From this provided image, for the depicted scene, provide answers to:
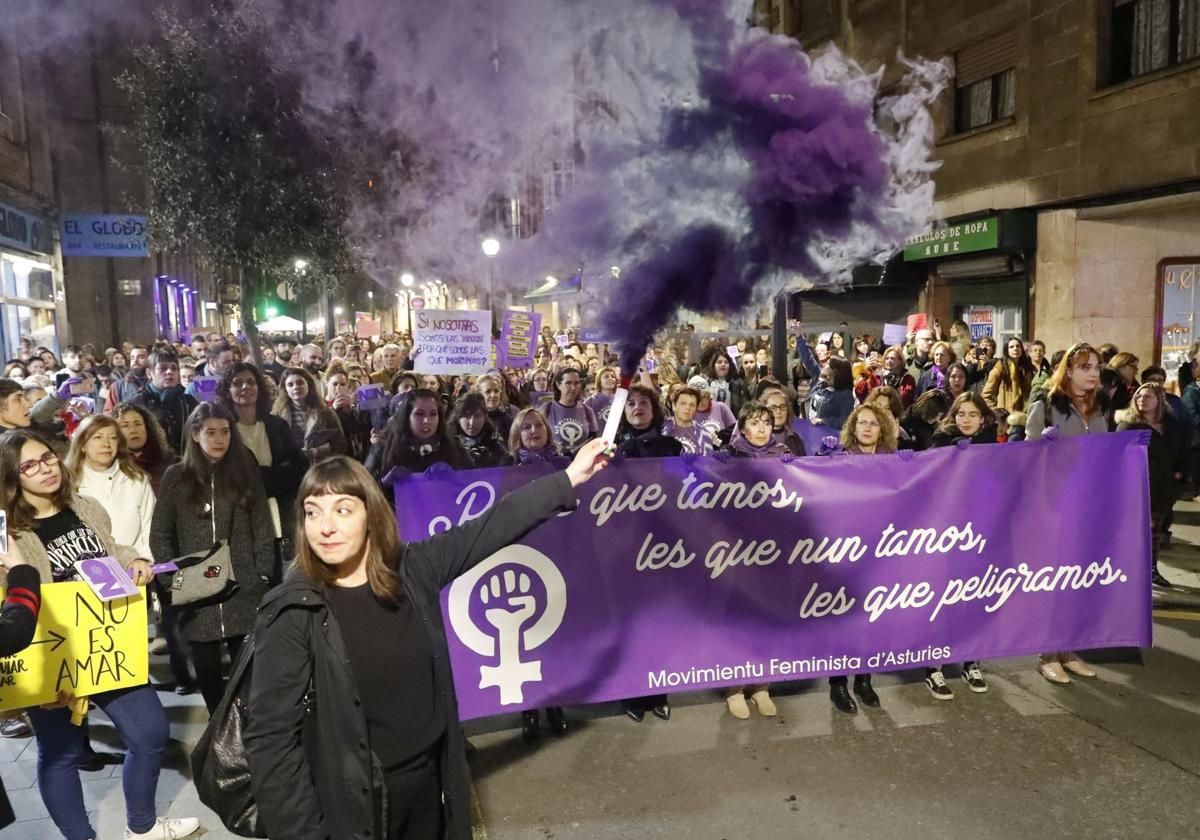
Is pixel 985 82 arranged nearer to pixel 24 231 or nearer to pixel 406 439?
pixel 406 439

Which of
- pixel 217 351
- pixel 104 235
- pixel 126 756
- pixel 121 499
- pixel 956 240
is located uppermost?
pixel 104 235

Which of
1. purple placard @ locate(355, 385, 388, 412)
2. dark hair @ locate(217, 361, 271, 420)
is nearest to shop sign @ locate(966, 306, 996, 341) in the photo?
purple placard @ locate(355, 385, 388, 412)

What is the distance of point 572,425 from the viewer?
27.0 feet

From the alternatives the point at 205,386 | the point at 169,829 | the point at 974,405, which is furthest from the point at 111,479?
the point at 974,405

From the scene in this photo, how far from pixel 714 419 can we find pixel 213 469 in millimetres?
4486

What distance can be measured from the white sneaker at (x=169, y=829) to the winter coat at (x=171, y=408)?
16.5 ft

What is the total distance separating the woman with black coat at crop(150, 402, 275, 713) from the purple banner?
2.54 feet

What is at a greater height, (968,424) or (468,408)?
(468,408)

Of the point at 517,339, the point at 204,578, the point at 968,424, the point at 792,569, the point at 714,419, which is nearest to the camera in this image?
the point at 204,578

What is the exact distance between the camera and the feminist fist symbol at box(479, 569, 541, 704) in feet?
14.0

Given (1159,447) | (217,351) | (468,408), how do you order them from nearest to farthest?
(468,408)
(1159,447)
(217,351)

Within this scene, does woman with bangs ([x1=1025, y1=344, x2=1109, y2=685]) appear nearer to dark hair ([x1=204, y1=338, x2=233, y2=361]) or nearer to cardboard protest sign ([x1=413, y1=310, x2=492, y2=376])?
cardboard protest sign ([x1=413, y1=310, x2=492, y2=376])

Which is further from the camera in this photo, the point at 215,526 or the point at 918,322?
the point at 918,322

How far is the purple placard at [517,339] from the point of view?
11164mm
